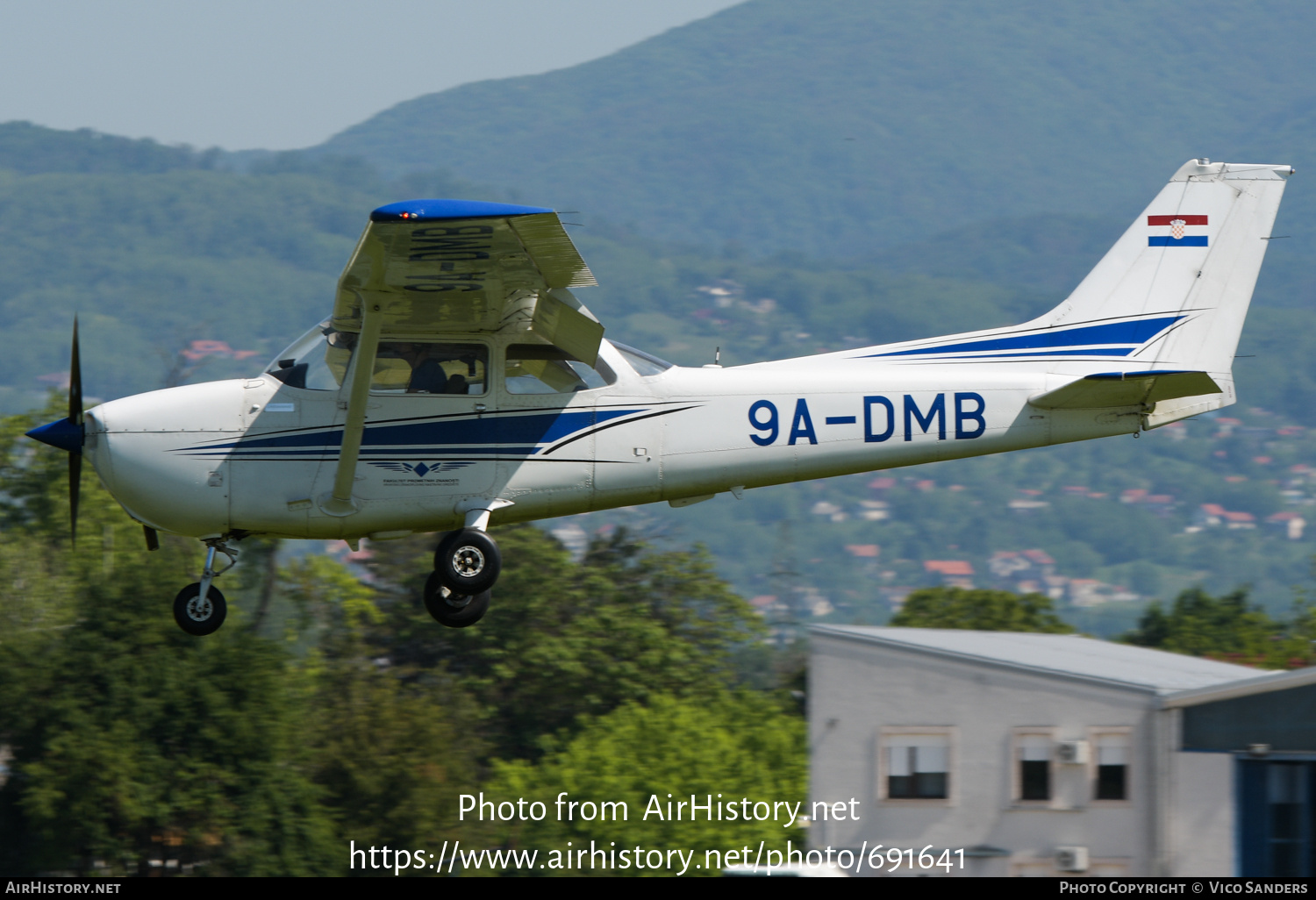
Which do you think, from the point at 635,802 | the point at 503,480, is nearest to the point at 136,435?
the point at 503,480

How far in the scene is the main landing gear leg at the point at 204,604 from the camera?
11.1m

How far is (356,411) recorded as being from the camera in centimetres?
1071

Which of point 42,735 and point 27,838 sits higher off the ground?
point 42,735

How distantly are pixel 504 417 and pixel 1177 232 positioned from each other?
19.2ft

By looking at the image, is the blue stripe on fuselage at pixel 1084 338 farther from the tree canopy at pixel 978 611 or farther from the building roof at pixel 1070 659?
the tree canopy at pixel 978 611

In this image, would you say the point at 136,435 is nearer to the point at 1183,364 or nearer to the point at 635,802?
the point at 1183,364

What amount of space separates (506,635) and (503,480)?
35.7 meters

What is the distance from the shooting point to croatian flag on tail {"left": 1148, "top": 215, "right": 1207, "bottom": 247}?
41.1ft

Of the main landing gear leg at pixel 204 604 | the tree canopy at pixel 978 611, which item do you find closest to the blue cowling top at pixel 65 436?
the main landing gear leg at pixel 204 604

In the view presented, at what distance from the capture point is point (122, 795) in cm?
3116

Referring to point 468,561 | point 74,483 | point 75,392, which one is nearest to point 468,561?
point 468,561

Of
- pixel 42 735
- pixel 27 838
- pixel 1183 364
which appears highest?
pixel 1183 364

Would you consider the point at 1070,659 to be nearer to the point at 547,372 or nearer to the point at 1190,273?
the point at 1190,273

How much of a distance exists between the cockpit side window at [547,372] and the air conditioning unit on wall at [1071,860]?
38.5 ft
